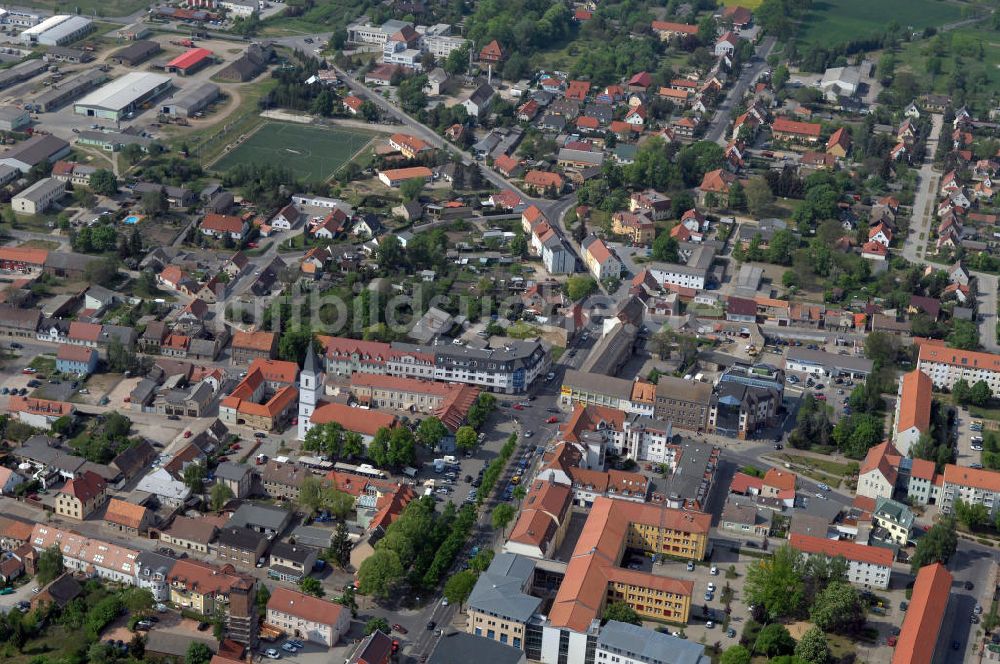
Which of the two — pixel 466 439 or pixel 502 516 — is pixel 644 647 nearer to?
pixel 502 516

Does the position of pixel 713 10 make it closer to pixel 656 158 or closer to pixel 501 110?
pixel 501 110

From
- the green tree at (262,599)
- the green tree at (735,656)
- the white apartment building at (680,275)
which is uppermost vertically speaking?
the green tree at (735,656)

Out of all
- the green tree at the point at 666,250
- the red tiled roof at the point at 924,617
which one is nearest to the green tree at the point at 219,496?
the red tiled roof at the point at 924,617

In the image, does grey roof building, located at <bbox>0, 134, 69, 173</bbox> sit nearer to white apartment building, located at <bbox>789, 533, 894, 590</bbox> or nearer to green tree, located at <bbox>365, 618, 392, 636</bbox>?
green tree, located at <bbox>365, 618, 392, 636</bbox>

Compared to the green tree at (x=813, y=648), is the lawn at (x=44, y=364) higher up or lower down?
lower down

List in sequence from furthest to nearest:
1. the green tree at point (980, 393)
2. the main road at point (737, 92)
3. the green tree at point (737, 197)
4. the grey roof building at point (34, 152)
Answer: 1. the main road at point (737, 92)
2. the green tree at point (737, 197)
3. the grey roof building at point (34, 152)
4. the green tree at point (980, 393)

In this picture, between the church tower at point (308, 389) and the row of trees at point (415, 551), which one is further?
the church tower at point (308, 389)

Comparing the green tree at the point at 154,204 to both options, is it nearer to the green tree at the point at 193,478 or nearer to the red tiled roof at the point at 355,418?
the red tiled roof at the point at 355,418
